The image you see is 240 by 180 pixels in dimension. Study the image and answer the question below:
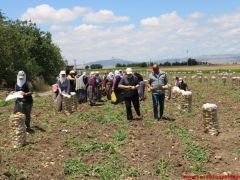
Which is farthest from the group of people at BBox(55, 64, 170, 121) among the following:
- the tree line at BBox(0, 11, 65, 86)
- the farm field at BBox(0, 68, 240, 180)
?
the tree line at BBox(0, 11, 65, 86)

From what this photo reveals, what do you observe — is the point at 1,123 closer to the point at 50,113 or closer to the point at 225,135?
the point at 50,113

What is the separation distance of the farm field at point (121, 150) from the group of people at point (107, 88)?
669 millimetres

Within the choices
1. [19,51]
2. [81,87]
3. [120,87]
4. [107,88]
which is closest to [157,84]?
[120,87]

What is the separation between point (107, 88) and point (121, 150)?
13214 mm

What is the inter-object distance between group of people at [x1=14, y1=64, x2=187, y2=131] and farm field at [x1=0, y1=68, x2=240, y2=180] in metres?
0.67

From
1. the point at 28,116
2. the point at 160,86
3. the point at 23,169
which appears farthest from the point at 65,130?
the point at 23,169

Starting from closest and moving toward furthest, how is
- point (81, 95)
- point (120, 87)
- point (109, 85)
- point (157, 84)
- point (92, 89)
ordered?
point (157, 84)
point (120, 87)
point (92, 89)
point (81, 95)
point (109, 85)

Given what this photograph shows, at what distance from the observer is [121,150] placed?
11.3m

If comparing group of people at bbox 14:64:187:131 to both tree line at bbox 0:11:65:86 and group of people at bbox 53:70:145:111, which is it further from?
tree line at bbox 0:11:65:86

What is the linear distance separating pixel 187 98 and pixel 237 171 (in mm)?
7677

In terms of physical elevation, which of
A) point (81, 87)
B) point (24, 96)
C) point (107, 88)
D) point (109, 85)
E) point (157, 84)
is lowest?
point (107, 88)

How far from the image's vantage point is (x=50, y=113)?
1872 centimetres

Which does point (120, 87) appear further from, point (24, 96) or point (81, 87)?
point (81, 87)

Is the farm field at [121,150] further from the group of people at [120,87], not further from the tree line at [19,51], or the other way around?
the tree line at [19,51]
